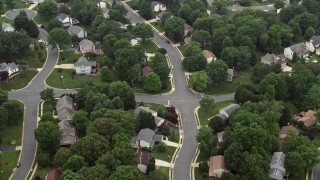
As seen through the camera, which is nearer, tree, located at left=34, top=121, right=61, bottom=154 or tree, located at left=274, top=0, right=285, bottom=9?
tree, located at left=34, top=121, right=61, bottom=154

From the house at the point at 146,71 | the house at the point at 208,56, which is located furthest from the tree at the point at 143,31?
the house at the point at 146,71

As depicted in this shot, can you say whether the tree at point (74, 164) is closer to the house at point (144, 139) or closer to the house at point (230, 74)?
the house at point (144, 139)

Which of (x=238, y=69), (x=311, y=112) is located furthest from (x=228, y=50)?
(x=311, y=112)

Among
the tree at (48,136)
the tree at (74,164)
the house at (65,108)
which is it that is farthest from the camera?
the house at (65,108)

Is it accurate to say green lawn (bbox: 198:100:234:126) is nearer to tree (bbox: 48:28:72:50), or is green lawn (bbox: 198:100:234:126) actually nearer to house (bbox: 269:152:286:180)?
house (bbox: 269:152:286:180)

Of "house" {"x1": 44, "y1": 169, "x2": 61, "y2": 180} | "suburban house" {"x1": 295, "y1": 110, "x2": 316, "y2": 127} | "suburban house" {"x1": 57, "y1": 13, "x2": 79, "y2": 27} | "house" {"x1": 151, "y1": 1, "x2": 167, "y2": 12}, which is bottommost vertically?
"house" {"x1": 44, "y1": 169, "x2": 61, "y2": 180}

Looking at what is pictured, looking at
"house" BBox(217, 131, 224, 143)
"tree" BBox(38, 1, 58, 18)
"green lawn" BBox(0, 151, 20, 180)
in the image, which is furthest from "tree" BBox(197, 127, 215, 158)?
"tree" BBox(38, 1, 58, 18)
